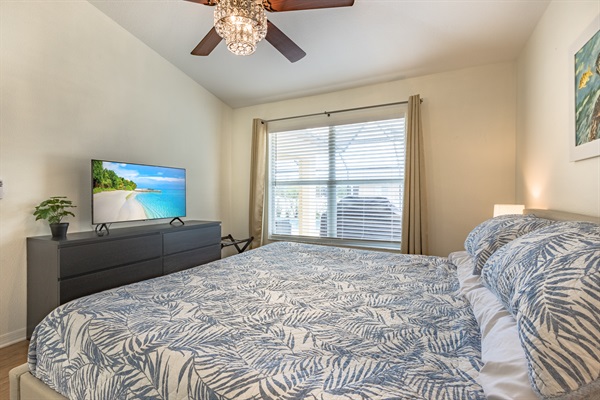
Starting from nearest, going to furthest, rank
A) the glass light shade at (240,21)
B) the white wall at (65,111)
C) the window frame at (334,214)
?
the glass light shade at (240,21) → the white wall at (65,111) → the window frame at (334,214)

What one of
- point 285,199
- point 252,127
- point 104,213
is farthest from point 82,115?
point 285,199

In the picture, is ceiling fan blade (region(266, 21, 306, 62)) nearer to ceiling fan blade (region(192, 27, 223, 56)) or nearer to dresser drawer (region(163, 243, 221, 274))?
ceiling fan blade (region(192, 27, 223, 56))

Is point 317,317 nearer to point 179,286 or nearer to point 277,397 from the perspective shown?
point 277,397

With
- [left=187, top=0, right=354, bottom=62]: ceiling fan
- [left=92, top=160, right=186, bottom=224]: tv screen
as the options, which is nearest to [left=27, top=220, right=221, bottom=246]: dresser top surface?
[left=92, top=160, right=186, bottom=224]: tv screen

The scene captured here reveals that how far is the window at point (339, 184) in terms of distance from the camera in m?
3.33

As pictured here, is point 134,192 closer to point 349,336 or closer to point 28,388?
point 28,388

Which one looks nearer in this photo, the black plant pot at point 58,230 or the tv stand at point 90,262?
the tv stand at point 90,262

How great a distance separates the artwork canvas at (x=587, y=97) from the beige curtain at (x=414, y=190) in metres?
1.38

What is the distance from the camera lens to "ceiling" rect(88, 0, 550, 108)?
2.27 meters

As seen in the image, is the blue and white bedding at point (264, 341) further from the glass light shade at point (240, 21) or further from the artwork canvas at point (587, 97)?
the glass light shade at point (240, 21)

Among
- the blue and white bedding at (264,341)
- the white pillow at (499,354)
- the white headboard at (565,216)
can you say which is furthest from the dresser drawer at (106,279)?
the white headboard at (565,216)

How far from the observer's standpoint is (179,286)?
1512mm

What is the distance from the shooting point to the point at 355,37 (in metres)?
2.64

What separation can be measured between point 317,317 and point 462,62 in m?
2.97
